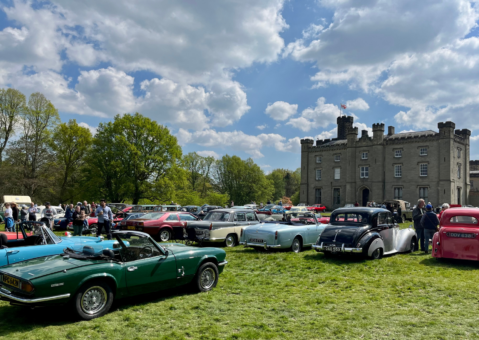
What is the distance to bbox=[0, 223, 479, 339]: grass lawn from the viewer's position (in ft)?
17.3

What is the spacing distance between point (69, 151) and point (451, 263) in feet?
137

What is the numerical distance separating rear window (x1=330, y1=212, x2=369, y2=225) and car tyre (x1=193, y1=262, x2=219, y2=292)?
5605mm

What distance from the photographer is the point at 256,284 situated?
830 centimetres

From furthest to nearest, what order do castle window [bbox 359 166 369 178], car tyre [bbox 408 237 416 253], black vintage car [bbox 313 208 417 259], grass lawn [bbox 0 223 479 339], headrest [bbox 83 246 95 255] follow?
castle window [bbox 359 166 369 178] → car tyre [bbox 408 237 416 253] → black vintage car [bbox 313 208 417 259] → headrest [bbox 83 246 95 255] → grass lawn [bbox 0 223 479 339]

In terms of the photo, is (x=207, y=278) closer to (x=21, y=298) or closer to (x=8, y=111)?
(x=21, y=298)

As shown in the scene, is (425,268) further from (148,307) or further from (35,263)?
(35,263)

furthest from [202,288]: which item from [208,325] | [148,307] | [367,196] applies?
[367,196]

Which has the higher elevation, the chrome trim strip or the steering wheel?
the steering wheel

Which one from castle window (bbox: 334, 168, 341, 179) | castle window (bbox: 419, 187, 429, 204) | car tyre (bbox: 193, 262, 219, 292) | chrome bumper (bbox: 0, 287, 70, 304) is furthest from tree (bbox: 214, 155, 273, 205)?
Answer: chrome bumper (bbox: 0, 287, 70, 304)

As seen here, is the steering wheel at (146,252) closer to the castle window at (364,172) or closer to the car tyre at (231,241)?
the car tyre at (231,241)

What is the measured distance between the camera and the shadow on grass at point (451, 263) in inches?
402

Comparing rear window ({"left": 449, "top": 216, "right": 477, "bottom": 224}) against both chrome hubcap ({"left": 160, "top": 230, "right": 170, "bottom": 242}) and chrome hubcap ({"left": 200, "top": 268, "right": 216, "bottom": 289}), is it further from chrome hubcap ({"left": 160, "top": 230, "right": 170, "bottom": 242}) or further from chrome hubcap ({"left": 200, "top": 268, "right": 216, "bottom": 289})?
chrome hubcap ({"left": 160, "top": 230, "right": 170, "bottom": 242})

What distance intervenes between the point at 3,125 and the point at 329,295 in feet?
135

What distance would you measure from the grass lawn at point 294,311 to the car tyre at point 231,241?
4293 millimetres
